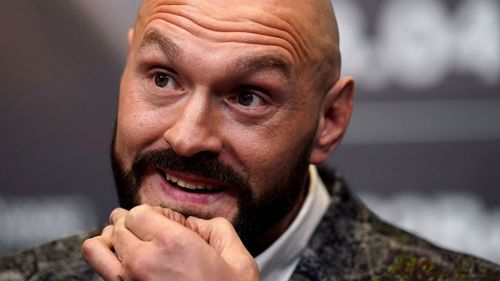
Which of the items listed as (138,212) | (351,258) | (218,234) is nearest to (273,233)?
(351,258)

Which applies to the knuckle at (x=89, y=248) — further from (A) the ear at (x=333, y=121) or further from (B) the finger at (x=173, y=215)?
(A) the ear at (x=333, y=121)

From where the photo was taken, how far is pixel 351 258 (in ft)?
9.00

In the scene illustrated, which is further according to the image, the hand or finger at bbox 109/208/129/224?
finger at bbox 109/208/129/224

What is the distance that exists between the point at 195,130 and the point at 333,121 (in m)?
0.51

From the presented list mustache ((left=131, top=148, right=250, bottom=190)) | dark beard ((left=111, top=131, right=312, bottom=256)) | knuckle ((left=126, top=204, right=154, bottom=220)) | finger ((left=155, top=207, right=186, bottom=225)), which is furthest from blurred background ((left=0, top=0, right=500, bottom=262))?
knuckle ((left=126, top=204, right=154, bottom=220))

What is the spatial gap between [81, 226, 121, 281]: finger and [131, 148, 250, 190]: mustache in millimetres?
268

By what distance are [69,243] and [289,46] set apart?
91cm

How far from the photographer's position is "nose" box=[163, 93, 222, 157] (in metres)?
2.33

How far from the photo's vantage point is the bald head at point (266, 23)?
240 cm

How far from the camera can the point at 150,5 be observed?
101 inches

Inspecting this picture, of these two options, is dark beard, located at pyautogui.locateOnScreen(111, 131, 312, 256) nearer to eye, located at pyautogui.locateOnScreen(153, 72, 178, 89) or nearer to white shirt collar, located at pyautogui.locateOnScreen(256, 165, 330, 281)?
white shirt collar, located at pyautogui.locateOnScreen(256, 165, 330, 281)

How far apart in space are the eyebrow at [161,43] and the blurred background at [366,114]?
1157 mm

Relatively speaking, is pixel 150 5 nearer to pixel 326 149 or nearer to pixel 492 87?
pixel 326 149

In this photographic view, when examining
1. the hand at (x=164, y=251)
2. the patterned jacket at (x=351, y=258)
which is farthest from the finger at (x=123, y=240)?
the patterned jacket at (x=351, y=258)
